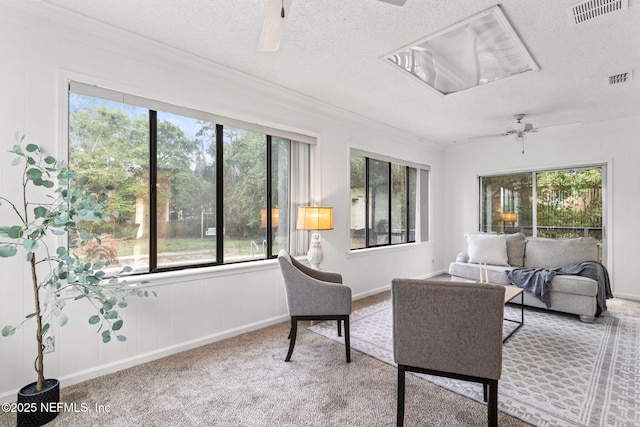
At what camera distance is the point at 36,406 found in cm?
182

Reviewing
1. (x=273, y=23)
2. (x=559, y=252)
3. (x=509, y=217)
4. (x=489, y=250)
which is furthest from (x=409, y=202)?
(x=273, y=23)

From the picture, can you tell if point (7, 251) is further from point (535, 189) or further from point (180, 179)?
point (535, 189)

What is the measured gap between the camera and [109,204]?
8.38ft

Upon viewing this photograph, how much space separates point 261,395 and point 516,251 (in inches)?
161

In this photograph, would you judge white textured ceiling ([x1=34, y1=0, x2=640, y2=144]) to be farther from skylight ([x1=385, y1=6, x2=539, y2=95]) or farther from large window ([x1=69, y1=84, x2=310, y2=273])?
large window ([x1=69, y1=84, x2=310, y2=273])

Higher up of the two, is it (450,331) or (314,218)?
(314,218)

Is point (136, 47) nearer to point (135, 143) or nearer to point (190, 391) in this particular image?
point (135, 143)

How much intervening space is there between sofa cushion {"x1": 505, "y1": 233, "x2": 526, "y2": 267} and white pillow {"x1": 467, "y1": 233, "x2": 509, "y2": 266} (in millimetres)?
67

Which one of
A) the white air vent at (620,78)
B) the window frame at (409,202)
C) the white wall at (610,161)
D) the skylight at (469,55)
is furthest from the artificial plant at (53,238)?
the white wall at (610,161)

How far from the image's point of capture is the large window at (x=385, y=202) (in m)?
4.79

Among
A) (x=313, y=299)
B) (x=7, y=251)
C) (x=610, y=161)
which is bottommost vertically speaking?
(x=313, y=299)

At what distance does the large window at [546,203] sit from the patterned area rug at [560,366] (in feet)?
5.60

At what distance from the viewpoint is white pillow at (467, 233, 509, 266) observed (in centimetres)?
456

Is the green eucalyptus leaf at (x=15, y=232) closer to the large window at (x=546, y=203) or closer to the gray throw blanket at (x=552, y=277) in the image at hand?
the gray throw blanket at (x=552, y=277)
